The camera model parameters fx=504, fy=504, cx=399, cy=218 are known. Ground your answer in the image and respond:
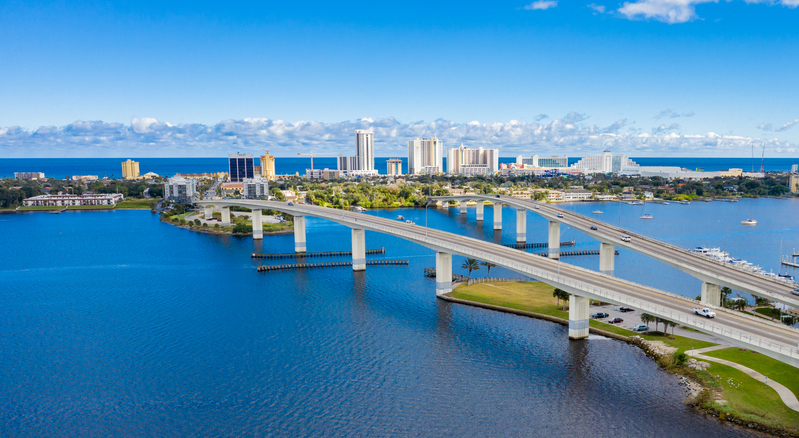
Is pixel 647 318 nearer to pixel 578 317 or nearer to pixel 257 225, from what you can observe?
pixel 578 317

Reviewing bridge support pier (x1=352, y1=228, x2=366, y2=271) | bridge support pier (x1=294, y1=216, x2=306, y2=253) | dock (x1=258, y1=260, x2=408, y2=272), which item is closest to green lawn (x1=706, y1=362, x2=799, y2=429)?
bridge support pier (x1=352, y1=228, x2=366, y2=271)

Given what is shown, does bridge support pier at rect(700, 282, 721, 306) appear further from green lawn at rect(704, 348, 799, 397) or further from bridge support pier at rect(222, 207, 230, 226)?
bridge support pier at rect(222, 207, 230, 226)

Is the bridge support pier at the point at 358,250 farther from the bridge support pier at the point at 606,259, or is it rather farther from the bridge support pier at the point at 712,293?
the bridge support pier at the point at 712,293

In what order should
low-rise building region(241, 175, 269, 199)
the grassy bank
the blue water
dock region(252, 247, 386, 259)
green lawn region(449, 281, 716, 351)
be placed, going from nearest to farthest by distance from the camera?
the grassy bank, the blue water, green lawn region(449, 281, 716, 351), dock region(252, 247, 386, 259), low-rise building region(241, 175, 269, 199)

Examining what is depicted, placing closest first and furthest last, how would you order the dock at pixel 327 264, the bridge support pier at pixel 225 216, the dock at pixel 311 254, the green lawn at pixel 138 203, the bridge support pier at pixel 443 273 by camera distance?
the bridge support pier at pixel 443 273
the dock at pixel 327 264
the dock at pixel 311 254
the bridge support pier at pixel 225 216
the green lawn at pixel 138 203

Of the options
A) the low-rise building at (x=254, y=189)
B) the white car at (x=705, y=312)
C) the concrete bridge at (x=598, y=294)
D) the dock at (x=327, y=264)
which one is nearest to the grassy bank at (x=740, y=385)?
the concrete bridge at (x=598, y=294)

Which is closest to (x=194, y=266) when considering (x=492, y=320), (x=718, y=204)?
(x=492, y=320)

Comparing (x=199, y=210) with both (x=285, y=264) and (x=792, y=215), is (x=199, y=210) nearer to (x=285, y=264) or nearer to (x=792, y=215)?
(x=285, y=264)
